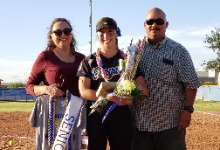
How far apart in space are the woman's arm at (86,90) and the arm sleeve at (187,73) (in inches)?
44.0

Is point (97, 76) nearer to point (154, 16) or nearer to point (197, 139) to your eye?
point (154, 16)

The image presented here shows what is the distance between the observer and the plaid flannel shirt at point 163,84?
3.38m

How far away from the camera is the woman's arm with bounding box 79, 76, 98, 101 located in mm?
2957

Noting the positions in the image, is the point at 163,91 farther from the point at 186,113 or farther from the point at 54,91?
the point at 54,91

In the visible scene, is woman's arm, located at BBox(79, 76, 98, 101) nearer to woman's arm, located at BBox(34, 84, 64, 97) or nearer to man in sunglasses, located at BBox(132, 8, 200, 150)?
woman's arm, located at BBox(34, 84, 64, 97)

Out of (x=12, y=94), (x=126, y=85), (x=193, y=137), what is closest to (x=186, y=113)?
(x=126, y=85)

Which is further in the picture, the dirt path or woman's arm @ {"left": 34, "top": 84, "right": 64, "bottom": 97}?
the dirt path

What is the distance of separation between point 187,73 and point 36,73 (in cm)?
178

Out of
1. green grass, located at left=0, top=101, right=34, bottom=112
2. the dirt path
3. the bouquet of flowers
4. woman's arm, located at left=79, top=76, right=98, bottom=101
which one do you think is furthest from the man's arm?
green grass, located at left=0, top=101, right=34, bottom=112

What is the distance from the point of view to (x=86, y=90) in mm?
2986

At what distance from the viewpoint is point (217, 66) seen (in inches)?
1538

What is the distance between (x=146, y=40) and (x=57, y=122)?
1489 millimetres

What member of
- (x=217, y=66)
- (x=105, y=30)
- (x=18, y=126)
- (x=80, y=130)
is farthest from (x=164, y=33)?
(x=217, y=66)

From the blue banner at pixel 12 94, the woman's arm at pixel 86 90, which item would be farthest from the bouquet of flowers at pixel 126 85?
the blue banner at pixel 12 94
